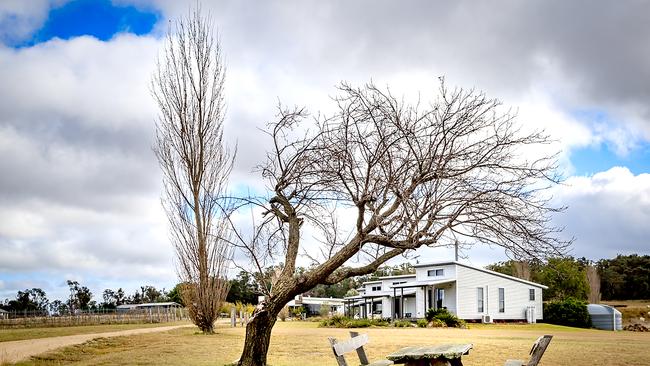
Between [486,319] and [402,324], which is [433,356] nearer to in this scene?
[402,324]

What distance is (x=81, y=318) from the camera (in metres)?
50.7

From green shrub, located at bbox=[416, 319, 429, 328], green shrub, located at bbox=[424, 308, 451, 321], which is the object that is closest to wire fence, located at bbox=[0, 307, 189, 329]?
green shrub, located at bbox=[416, 319, 429, 328]

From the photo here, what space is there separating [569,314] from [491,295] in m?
6.38

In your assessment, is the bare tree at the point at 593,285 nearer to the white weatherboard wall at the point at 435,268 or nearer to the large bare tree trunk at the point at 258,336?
the white weatherboard wall at the point at 435,268

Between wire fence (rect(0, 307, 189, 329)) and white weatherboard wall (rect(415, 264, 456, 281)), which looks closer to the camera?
white weatherboard wall (rect(415, 264, 456, 281))

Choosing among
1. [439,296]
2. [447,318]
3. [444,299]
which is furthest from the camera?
[439,296]

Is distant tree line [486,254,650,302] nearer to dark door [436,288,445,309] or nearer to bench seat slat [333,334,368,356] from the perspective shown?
dark door [436,288,445,309]

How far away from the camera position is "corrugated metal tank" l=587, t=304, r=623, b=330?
4538cm

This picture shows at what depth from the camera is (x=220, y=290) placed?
28031 mm

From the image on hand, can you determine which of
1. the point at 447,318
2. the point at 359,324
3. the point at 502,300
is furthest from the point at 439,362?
the point at 502,300

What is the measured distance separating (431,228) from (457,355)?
2.60m

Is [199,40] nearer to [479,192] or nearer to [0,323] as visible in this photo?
[479,192]

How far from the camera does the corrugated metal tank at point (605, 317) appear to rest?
4538cm

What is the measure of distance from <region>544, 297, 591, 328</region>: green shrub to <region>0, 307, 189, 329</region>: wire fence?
108 ft
